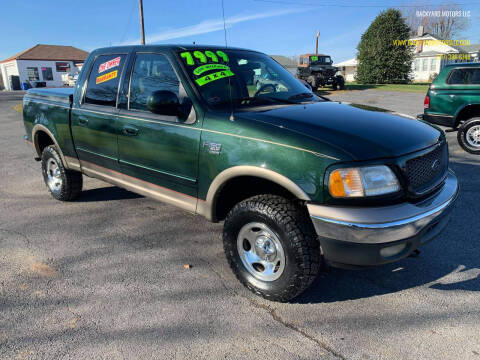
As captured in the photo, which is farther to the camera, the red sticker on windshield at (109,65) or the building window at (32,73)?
the building window at (32,73)

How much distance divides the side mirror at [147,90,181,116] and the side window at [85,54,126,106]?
97 cm

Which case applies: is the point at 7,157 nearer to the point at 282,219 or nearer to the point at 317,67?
the point at 282,219

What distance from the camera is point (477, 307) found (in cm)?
265

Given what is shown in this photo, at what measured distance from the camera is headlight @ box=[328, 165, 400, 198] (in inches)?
89.0

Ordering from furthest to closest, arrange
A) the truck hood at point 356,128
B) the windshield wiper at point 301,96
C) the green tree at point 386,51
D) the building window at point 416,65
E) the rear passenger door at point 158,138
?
the building window at point 416,65 → the green tree at point 386,51 → the windshield wiper at point 301,96 → the rear passenger door at point 158,138 → the truck hood at point 356,128

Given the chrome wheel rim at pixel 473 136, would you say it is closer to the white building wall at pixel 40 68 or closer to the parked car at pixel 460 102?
the parked car at pixel 460 102

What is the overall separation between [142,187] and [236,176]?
4.22 feet

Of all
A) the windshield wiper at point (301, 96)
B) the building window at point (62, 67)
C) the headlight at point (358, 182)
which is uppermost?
the building window at point (62, 67)

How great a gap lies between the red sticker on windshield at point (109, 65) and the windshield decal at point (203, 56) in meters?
0.91

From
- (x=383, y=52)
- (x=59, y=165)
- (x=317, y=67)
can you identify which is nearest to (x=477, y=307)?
(x=59, y=165)

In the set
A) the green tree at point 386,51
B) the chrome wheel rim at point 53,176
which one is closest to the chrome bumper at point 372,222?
the chrome wheel rim at point 53,176

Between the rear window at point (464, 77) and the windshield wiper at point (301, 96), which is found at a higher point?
the rear window at point (464, 77)

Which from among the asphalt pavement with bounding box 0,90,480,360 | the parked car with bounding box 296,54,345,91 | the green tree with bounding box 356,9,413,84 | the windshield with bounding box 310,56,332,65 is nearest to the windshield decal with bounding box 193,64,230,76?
the asphalt pavement with bounding box 0,90,480,360

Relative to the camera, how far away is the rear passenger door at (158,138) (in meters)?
3.03
